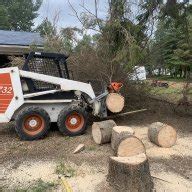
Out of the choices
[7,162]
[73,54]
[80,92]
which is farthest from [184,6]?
[7,162]

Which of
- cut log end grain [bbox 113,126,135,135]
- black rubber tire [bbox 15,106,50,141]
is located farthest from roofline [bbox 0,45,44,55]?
cut log end grain [bbox 113,126,135,135]

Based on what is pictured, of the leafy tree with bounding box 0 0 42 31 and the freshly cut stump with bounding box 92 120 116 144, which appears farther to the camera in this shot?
the leafy tree with bounding box 0 0 42 31

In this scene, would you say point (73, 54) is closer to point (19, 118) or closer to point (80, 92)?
point (80, 92)

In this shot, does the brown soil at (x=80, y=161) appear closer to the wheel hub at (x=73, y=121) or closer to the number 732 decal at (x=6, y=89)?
the wheel hub at (x=73, y=121)

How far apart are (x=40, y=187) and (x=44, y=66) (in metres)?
4.31

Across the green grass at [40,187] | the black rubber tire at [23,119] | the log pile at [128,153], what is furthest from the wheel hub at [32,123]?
the green grass at [40,187]

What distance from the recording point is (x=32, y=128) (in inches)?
348

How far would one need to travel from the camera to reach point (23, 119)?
28.5ft

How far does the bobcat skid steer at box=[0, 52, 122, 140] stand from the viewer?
8.74 m

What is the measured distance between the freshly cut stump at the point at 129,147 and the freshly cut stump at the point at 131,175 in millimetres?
1176

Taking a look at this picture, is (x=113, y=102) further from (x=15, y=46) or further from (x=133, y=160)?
(x=15, y=46)

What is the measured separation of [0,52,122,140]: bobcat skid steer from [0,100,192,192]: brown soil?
0.37 meters

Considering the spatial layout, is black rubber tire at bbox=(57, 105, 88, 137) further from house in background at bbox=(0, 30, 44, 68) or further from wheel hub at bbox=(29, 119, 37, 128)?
house in background at bbox=(0, 30, 44, 68)

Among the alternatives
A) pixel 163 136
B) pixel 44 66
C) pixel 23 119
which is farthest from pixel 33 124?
pixel 163 136
